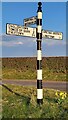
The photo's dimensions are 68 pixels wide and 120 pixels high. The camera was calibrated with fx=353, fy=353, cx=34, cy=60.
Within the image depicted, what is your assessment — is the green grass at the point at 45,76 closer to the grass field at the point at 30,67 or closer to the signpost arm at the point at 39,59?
the grass field at the point at 30,67

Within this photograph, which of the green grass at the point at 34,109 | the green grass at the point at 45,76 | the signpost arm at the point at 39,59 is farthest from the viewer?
the green grass at the point at 45,76

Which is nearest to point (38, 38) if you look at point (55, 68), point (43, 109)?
point (43, 109)

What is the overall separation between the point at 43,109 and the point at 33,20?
2.66m

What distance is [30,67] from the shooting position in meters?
36.9

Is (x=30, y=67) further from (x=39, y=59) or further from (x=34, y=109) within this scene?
(x=34, y=109)

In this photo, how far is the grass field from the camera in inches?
1212

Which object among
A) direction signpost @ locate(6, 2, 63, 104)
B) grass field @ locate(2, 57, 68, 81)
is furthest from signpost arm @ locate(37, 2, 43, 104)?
grass field @ locate(2, 57, 68, 81)

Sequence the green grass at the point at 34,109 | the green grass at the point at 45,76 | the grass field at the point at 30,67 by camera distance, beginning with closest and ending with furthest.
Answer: the green grass at the point at 34,109 → the green grass at the point at 45,76 → the grass field at the point at 30,67

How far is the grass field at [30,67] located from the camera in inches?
1212

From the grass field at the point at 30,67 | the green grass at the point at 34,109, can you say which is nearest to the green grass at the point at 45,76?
the grass field at the point at 30,67

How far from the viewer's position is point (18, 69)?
37.8m

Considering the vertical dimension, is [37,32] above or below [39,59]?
above

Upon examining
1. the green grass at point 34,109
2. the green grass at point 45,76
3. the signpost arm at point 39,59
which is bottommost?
the green grass at point 45,76

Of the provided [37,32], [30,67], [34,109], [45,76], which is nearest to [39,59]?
[37,32]
